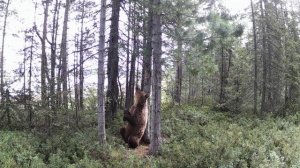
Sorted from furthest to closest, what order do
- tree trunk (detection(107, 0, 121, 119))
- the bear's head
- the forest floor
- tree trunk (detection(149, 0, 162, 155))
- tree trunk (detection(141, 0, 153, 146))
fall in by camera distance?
1. tree trunk (detection(107, 0, 121, 119))
2. the bear's head
3. tree trunk (detection(141, 0, 153, 146))
4. tree trunk (detection(149, 0, 162, 155))
5. the forest floor

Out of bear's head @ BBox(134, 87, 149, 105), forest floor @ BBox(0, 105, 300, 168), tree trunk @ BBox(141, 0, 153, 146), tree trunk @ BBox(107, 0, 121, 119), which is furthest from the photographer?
tree trunk @ BBox(107, 0, 121, 119)

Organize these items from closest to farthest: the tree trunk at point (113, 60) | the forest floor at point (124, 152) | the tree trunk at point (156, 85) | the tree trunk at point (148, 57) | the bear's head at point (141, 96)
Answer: the forest floor at point (124, 152) < the tree trunk at point (156, 85) < the tree trunk at point (148, 57) < the bear's head at point (141, 96) < the tree trunk at point (113, 60)

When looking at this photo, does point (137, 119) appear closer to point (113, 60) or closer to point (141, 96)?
point (141, 96)

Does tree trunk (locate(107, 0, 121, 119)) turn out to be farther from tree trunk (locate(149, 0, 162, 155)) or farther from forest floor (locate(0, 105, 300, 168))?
tree trunk (locate(149, 0, 162, 155))

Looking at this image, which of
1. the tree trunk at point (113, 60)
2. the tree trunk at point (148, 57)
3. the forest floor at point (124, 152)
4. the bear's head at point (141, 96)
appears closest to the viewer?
the forest floor at point (124, 152)

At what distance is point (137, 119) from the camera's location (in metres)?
15.2

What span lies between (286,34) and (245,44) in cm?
992

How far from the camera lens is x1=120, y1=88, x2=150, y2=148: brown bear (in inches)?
591

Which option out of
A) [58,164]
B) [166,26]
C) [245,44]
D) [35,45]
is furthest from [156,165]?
[245,44]

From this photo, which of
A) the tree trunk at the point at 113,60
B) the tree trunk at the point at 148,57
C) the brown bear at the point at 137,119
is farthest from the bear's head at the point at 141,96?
the tree trunk at the point at 113,60

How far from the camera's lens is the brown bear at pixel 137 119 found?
1502 cm

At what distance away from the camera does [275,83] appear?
36.4 m

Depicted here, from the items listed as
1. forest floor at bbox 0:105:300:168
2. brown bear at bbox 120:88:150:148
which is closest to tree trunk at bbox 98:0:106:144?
forest floor at bbox 0:105:300:168

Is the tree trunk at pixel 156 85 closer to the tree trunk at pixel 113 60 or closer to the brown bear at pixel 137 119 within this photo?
the brown bear at pixel 137 119
